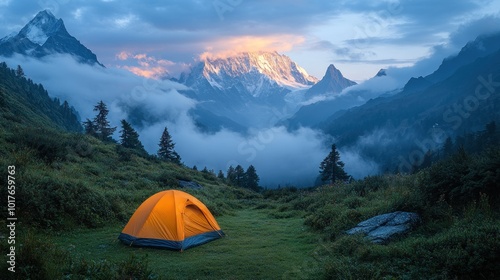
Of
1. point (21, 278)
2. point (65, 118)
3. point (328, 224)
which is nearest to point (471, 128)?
point (65, 118)

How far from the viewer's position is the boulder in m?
10.8

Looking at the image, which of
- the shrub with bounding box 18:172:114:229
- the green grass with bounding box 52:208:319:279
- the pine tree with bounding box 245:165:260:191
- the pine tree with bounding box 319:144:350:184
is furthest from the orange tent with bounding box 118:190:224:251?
the pine tree with bounding box 245:165:260:191

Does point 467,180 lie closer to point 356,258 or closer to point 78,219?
point 356,258

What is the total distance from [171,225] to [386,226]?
7380mm

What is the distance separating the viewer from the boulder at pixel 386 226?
10828 millimetres

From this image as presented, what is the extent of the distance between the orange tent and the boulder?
5467 mm

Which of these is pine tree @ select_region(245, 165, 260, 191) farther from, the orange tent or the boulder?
the boulder

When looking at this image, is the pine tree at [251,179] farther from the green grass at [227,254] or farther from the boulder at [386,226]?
the boulder at [386,226]

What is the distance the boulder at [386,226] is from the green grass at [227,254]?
1832 millimetres

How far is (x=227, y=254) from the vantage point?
39.4 ft

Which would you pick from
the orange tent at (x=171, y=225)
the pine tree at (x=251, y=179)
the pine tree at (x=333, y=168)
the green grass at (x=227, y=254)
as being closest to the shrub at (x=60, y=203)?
the green grass at (x=227, y=254)

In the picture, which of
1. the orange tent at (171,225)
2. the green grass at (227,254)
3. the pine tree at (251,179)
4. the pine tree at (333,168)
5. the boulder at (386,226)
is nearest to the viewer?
the green grass at (227,254)

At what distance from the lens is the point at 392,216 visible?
39.4 feet

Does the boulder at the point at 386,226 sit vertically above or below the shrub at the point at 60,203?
below
